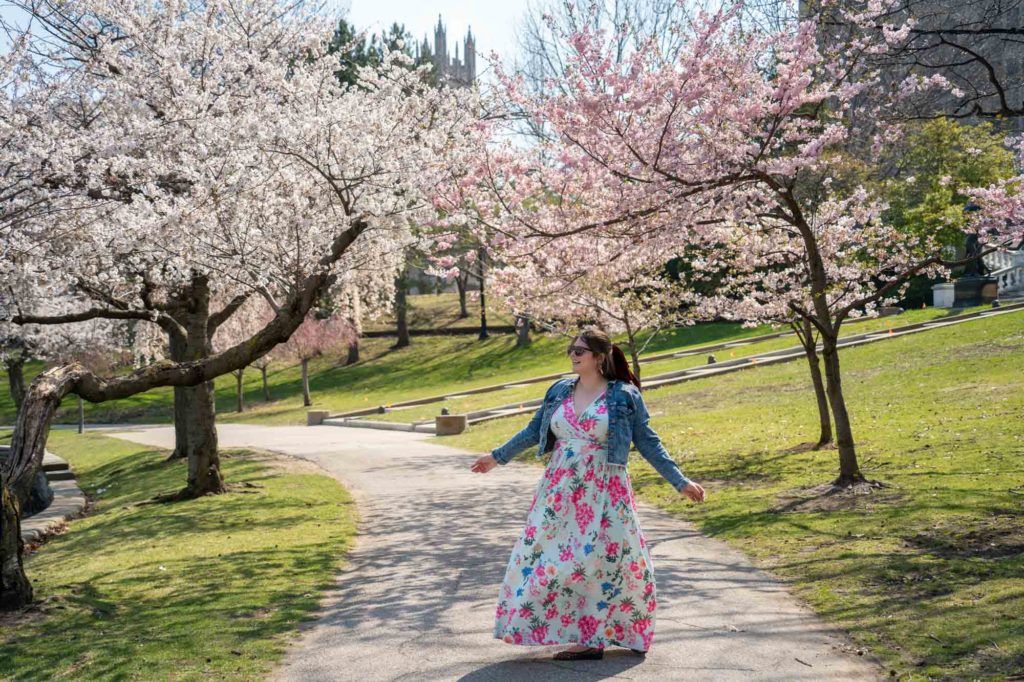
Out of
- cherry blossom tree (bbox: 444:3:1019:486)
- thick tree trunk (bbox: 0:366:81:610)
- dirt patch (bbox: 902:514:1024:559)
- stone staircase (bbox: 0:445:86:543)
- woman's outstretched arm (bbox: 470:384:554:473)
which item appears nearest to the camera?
woman's outstretched arm (bbox: 470:384:554:473)

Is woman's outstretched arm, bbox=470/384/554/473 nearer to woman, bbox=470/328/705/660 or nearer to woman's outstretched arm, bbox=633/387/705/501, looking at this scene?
woman, bbox=470/328/705/660

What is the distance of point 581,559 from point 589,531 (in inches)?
7.2

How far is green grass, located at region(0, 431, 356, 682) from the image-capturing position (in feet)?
21.2

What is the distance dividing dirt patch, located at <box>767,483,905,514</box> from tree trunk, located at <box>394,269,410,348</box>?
131 ft

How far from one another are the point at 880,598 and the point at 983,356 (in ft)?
A: 54.9

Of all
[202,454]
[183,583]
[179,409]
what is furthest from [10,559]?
[179,409]

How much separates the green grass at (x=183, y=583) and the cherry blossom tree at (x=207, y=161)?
2.14 m

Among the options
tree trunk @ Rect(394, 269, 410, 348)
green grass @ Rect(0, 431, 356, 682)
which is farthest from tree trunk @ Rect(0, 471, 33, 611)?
tree trunk @ Rect(394, 269, 410, 348)

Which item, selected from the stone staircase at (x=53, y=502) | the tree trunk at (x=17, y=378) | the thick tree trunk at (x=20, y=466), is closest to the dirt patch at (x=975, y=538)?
the thick tree trunk at (x=20, y=466)

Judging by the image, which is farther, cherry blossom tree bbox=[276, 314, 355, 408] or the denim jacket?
cherry blossom tree bbox=[276, 314, 355, 408]

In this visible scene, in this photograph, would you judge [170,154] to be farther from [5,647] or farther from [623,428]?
[623,428]

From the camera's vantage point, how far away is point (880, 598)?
7121 mm

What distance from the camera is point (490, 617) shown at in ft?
23.2

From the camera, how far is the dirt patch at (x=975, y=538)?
8.14m
